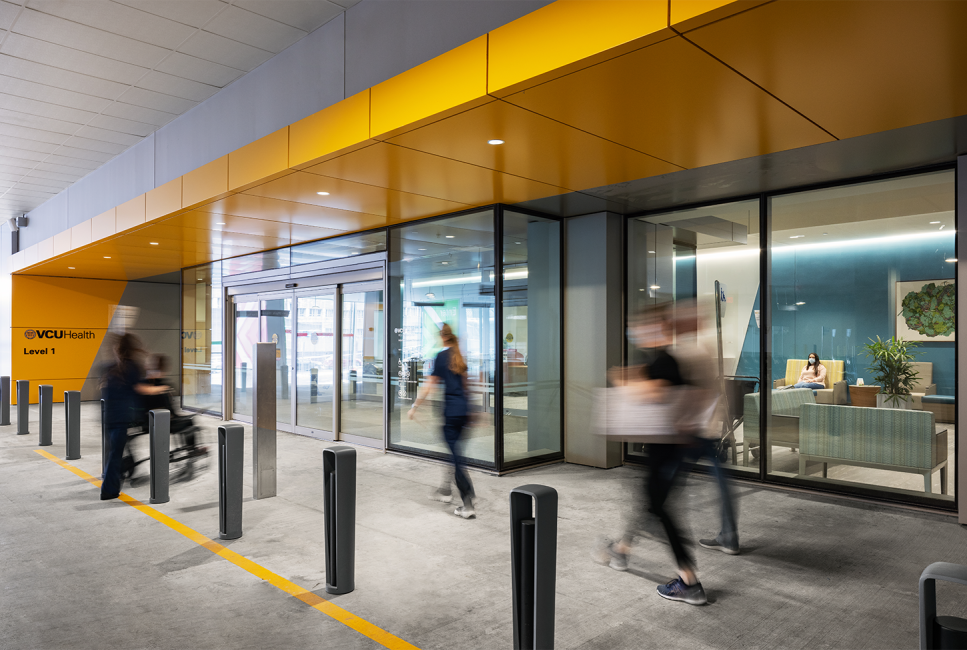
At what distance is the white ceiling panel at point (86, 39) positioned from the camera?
5.41 m

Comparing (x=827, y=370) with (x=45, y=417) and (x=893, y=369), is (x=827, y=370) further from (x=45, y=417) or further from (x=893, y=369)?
(x=45, y=417)

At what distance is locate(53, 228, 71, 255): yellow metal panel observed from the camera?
11.2 m

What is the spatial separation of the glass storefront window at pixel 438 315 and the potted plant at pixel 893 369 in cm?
409

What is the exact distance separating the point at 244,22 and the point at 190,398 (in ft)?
36.1

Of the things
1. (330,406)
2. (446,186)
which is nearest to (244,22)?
(446,186)

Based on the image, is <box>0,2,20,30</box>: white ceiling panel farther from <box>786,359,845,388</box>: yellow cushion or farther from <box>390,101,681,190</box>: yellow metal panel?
<box>786,359,845,388</box>: yellow cushion

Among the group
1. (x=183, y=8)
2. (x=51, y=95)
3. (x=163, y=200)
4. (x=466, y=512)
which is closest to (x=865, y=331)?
(x=466, y=512)

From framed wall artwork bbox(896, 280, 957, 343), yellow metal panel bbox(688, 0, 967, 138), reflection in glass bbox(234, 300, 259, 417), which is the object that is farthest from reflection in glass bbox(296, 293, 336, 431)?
yellow metal panel bbox(688, 0, 967, 138)

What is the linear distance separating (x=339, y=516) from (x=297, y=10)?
412 cm

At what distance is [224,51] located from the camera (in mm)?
5945

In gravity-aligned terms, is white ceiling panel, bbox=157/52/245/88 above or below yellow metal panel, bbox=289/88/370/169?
above

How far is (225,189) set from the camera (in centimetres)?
670

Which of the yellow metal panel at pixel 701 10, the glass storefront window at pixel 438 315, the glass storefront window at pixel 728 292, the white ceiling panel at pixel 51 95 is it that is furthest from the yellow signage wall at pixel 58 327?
the yellow metal panel at pixel 701 10

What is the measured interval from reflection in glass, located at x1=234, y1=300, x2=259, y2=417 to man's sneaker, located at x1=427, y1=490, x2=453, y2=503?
7269mm
